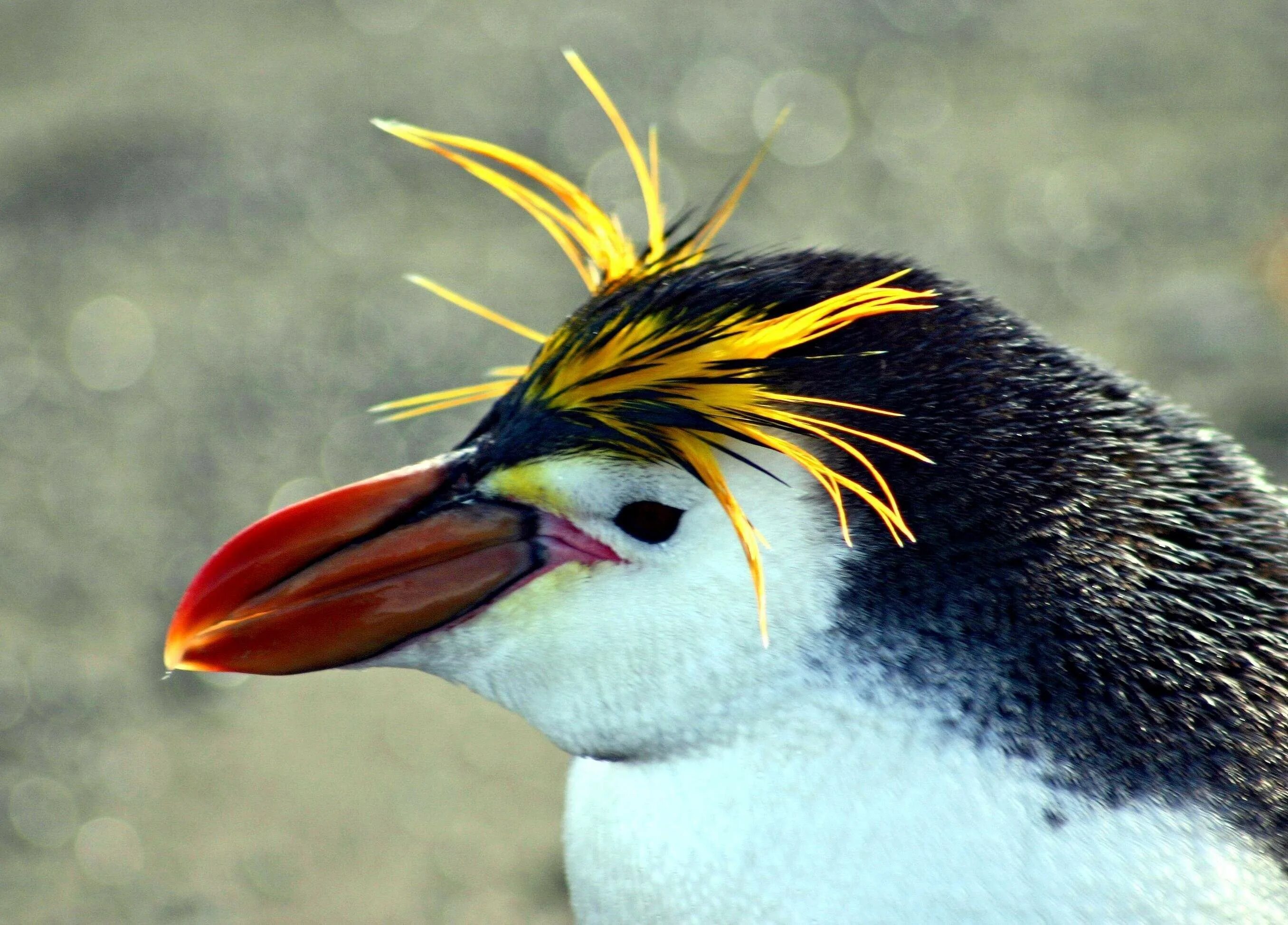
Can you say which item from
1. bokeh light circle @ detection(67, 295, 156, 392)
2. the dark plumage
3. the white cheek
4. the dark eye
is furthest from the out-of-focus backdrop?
the dark plumage

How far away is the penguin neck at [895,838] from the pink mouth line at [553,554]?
0.83 ft

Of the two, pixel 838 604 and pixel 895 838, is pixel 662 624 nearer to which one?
pixel 838 604

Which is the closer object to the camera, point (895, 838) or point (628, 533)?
point (895, 838)

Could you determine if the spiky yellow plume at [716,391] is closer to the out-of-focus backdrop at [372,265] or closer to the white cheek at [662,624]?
the white cheek at [662,624]

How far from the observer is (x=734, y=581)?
1629 mm

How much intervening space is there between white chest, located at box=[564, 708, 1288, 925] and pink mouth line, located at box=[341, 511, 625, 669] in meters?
0.26

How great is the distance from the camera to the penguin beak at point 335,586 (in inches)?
67.6

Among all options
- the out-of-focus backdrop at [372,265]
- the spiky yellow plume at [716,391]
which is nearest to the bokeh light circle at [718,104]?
the out-of-focus backdrop at [372,265]

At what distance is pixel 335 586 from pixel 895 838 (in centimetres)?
69

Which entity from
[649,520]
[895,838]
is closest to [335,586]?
[649,520]

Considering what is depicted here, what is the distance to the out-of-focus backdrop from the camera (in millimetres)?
3189

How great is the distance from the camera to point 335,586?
5.65 feet

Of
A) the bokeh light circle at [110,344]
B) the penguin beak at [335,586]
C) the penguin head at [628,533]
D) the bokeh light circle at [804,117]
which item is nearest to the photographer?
the penguin head at [628,533]

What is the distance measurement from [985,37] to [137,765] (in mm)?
3809
